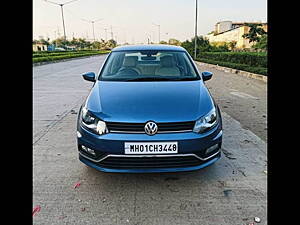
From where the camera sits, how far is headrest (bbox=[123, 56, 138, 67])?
379cm

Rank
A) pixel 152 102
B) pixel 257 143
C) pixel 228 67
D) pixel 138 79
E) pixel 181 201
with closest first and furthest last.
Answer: pixel 181 201 → pixel 152 102 → pixel 138 79 → pixel 257 143 → pixel 228 67

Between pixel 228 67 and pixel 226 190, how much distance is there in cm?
1449

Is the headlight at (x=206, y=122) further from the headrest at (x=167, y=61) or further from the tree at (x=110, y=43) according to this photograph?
the tree at (x=110, y=43)

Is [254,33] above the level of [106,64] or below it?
above

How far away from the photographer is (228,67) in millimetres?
15961

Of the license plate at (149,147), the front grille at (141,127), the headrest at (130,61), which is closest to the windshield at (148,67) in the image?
the headrest at (130,61)

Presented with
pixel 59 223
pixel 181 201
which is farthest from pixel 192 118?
pixel 59 223

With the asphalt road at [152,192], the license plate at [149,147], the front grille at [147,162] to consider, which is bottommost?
the asphalt road at [152,192]

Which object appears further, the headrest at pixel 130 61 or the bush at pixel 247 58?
the bush at pixel 247 58

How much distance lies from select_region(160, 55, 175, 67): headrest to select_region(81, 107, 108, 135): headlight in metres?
1.60

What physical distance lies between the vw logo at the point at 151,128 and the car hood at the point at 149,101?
5 cm

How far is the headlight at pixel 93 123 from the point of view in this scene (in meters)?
2.38
